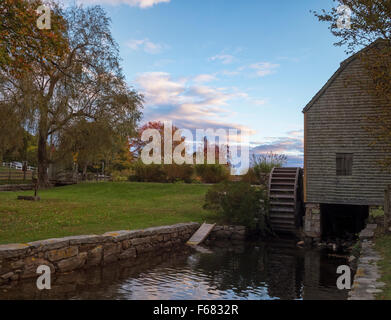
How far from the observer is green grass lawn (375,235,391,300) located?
212 inches

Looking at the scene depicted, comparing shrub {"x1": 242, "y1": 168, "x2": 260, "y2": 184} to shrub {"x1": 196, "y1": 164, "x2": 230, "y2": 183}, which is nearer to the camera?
shrub {"x1": 242, "y1": 168, "x2": 260, "y2": 184}

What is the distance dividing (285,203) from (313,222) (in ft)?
4.62

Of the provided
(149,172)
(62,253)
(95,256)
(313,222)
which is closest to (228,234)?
(313,222)

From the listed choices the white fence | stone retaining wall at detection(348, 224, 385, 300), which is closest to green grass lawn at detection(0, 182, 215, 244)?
stone retaining wall at detection(348, 224, 385, 300)

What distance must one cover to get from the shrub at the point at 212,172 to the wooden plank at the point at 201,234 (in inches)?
484

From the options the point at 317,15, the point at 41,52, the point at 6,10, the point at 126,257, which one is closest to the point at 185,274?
the point at 126,257

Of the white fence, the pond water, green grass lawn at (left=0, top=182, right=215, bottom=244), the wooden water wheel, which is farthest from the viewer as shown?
the white fence

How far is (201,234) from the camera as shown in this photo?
1302 centimetres

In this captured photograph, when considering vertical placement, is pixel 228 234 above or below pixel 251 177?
below

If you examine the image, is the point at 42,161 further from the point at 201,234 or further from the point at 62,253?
the point at 62,253

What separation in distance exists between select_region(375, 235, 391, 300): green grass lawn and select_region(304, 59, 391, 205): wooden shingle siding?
3623mm

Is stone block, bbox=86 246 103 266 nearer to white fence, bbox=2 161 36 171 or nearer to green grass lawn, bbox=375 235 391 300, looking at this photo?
green grass lawn, bbox=375 235 391 300

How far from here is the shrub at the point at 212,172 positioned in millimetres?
26234
